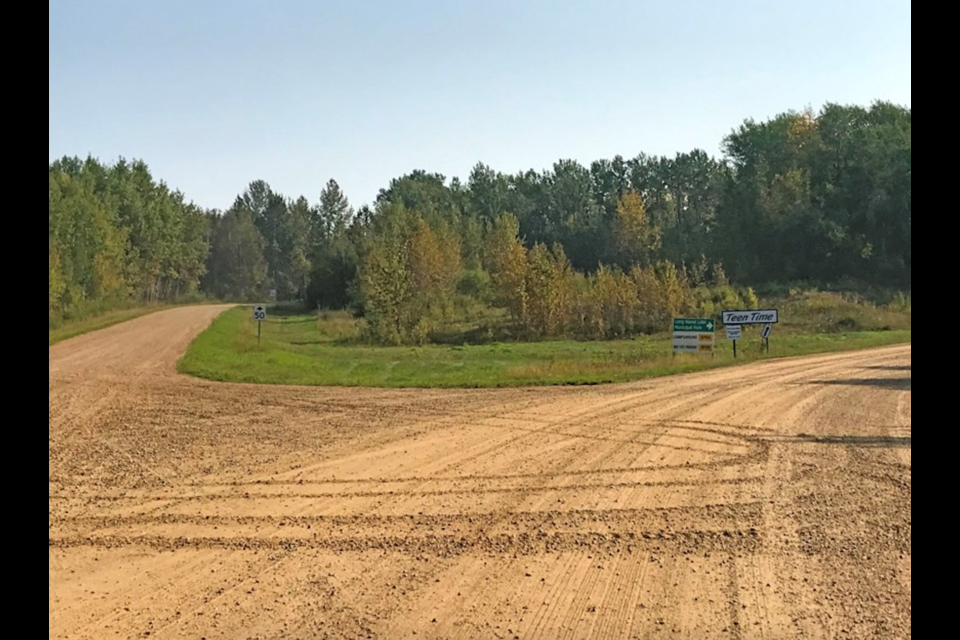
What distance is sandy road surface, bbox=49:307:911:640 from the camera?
5871 mm

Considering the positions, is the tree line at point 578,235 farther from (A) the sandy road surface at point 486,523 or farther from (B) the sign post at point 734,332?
(A) the sandy road surface at point 486,523

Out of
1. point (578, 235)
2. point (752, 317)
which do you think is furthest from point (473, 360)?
point (578, 235)

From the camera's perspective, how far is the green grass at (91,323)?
39656 mm

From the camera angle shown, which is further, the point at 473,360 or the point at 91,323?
the point at 91,323

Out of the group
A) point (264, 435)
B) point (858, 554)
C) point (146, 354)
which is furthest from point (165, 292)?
point (858, 554)

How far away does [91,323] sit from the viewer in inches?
1891

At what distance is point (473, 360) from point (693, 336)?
350 inches

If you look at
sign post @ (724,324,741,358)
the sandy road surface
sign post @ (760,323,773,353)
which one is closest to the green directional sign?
sign post @ (724,324,741,358)

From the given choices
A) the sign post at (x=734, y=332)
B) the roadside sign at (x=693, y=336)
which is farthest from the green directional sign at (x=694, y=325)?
the sign post at (x=734, y=332)

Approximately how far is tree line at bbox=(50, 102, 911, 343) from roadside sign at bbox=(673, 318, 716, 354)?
7.56 metres

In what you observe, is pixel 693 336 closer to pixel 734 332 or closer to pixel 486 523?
pixel 734 332

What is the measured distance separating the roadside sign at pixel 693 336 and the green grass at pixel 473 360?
47 cm

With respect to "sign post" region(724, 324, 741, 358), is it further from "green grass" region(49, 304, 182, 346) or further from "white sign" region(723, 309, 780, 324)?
"green grass" region(49, 304, 182, 346)
